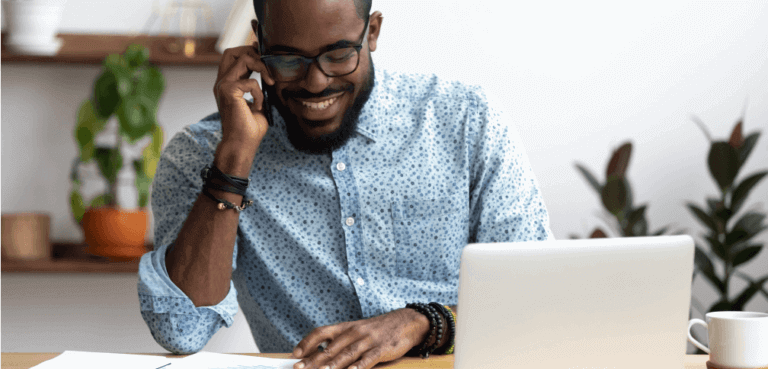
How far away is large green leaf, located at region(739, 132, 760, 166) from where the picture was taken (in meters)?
2.08

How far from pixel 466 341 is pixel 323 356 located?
0.35m

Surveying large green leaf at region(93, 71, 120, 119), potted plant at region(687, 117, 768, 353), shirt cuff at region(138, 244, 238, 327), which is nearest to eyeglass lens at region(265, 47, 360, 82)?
shirt cuff at region(138, 244, 238, 327)

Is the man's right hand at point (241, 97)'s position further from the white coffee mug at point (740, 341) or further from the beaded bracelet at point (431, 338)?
the white coffee mug at point (740, 341)

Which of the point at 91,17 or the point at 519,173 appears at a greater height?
the point at 91,17

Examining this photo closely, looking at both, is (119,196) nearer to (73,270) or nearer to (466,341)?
(73,270)

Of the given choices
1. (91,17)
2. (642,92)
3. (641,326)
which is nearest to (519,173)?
(641,326)

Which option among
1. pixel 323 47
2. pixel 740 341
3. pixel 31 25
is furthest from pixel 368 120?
pixel 31 25

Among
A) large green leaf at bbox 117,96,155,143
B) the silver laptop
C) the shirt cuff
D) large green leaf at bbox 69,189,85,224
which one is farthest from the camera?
large green leaf at bbox 69,189,85,224

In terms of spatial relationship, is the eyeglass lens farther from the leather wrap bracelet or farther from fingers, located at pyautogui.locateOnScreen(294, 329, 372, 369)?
fingers, located at pyautogui.locateOnScreen(294, 329, 372, 369)

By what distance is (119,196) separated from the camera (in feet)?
7.06

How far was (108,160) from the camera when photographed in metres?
2.00

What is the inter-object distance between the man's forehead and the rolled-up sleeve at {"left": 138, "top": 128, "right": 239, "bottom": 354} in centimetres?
32

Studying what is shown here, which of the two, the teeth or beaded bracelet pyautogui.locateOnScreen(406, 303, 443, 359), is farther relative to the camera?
the teeth

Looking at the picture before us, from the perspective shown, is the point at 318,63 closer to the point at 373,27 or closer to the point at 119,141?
the point at 373,27
